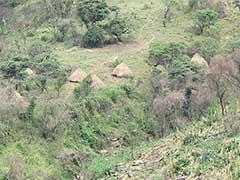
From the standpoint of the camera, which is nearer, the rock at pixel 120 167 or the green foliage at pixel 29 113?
the rock at pixel 120 167

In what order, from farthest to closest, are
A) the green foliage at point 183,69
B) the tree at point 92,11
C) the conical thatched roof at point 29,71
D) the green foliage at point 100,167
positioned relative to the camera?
the tree at point 92,11 → the conical thatched roof at point 29,71 → the green foliage at point 183,69 → the green foliage at point 100,167

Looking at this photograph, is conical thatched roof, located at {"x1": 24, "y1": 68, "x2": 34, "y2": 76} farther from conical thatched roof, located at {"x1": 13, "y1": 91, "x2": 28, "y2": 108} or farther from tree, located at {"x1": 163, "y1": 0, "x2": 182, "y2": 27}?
tree, located at {"x1": 163, "y1": 0, "x2": 182, "y2": 27}

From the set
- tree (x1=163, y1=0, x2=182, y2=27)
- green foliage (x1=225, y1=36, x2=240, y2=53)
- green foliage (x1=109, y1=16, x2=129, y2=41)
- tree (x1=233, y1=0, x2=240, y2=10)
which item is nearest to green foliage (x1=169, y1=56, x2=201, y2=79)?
green foliage (x1=225, y1=36, x2=240, y2=53)

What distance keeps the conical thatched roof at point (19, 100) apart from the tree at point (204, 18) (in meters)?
16.4

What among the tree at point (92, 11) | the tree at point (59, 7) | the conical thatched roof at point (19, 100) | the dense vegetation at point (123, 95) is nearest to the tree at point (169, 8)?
the dense vegetation at point (123, 95)

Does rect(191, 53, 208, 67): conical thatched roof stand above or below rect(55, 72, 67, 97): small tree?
below

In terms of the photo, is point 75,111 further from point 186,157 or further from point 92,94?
point 186,157

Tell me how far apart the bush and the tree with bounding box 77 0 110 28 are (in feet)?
2.75

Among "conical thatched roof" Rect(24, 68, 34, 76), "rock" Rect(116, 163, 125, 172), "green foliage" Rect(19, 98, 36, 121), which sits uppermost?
"green foliage" Rect(19, 98, 36, 121)

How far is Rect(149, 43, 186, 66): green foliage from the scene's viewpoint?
4172 centimetres

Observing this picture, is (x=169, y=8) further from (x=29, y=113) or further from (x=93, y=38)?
(x=29, y=113)

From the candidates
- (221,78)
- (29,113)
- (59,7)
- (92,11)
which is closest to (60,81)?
(29,113)

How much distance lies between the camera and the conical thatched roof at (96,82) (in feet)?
128

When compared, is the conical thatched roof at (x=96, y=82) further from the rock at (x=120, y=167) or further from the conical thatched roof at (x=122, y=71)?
the rock at (x=120, y=167)
